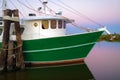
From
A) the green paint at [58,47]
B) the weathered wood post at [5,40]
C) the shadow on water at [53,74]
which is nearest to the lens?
the shadow on water at [53,74]

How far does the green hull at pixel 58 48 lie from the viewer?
18547mm

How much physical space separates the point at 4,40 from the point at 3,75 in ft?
8.11

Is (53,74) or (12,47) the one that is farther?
(12,47)

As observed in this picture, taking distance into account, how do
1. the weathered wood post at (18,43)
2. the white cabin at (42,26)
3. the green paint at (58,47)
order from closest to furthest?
the weathered wood post at (18,43)
the green paint at (58,47)
the white cabin at (42,26)

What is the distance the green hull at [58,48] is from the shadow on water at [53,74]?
0.86 meters

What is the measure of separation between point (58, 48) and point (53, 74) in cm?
238

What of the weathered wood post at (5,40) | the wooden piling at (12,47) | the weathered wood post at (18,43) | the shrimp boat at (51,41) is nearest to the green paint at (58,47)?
the shrimp boat at (51,41)

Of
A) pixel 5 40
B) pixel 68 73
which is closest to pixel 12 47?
pixel 5 40

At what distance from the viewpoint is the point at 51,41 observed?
1847 centimetres

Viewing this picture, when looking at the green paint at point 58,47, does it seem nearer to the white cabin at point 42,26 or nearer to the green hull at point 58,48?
the green hull at point 58,48

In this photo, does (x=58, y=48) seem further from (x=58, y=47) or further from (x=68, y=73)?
(x=68, y=73)

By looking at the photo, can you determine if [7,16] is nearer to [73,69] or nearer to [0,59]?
[0,59]

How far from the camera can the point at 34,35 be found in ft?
64.1

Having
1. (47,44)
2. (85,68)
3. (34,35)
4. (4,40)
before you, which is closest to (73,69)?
(85,68)
